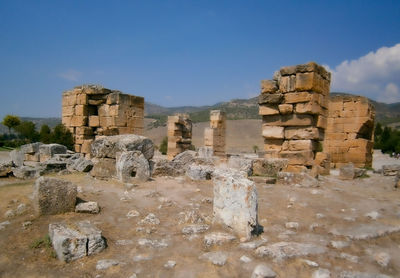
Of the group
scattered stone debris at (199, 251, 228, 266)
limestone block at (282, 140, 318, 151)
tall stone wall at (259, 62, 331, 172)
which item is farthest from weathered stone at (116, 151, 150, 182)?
limestone block at (282, 140, 318, 151)

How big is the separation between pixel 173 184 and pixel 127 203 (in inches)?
70.6

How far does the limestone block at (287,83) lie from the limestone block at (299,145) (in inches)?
60.1

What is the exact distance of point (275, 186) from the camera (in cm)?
688

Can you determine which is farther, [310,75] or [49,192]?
[310,75]

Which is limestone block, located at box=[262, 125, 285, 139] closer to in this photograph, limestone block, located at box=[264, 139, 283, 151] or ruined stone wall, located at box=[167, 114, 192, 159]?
limestone block, located at box=[264, 139, 283, 151]

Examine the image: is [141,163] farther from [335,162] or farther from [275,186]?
[335,162]

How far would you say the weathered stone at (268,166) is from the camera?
7863 mm

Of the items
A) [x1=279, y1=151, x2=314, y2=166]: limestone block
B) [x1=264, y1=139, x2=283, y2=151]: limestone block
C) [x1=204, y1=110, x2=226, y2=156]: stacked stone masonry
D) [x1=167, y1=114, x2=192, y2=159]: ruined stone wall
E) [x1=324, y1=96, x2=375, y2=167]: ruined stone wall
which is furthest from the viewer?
[x1=204, y1=110, x2=226, y2=156]: stacked stone masonry

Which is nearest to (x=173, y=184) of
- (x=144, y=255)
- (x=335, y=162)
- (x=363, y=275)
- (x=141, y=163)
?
(x=141, y=163)

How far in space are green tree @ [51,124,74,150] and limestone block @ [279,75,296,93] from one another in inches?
353

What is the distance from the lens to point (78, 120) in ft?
39.1

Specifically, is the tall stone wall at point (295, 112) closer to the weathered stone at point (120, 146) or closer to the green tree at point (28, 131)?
the weathered stone at point (120, 146)

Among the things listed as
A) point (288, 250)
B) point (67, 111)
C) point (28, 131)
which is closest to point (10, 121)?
point (28, 131)

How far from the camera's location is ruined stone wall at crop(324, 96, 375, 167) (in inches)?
526
